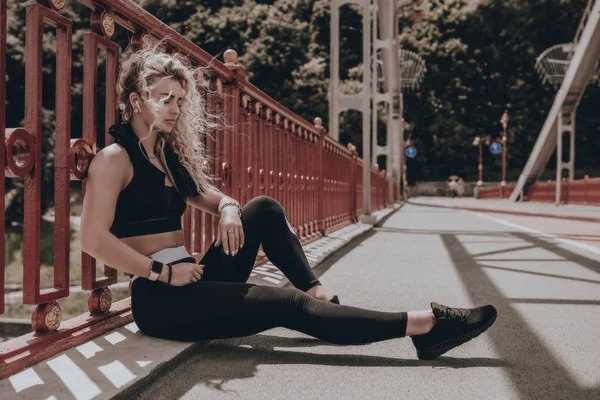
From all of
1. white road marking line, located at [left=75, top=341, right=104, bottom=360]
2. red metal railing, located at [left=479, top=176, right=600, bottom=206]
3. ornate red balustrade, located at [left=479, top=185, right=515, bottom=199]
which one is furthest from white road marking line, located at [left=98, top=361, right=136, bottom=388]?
ornate red balustrade, located at [left=479, top=185, right=515, bottom=199]

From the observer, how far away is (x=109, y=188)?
2.04 metres

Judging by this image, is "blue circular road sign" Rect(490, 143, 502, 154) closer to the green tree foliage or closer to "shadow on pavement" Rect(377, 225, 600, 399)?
the green tree foliage

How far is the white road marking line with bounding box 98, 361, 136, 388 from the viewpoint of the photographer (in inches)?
70.5

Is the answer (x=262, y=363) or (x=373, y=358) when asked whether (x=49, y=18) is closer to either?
(x=262, y=363)

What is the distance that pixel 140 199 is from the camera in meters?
2.17

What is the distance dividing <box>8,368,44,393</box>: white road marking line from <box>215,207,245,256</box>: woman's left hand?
0.82 m

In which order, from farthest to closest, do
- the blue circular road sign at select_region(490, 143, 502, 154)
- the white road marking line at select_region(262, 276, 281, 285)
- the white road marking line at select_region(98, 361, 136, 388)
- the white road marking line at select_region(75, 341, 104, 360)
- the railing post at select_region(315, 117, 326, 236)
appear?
the blue circular road sign at select_region(490, 143, 502, 154) < the railing post at select_region(315, 117, 326, 236) < the white road marking line at select_region(262, 276, 281, 285) < the white road marking line at select_region(75, 341, 104, 360) < the white road marking line at select_region(98, 361, 136, 388)

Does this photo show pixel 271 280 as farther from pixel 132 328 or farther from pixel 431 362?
pixel 431 362

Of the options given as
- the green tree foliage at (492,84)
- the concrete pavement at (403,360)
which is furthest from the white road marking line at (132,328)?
the green tree foliage at (492,84)

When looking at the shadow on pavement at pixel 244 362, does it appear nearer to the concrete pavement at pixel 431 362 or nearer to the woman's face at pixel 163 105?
the concrete pavement at pixel 431 362

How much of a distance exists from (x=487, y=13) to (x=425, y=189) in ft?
49.5

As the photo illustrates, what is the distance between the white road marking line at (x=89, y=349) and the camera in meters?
2.04

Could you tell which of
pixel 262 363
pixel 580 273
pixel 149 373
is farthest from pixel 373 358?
pixel 580 273

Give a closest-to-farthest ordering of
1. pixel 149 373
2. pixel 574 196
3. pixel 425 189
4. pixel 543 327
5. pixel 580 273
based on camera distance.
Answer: pixel 149 373 < pixel 543 327 < pixel 580 273 < pixel 574 196 < pixel 425 189
